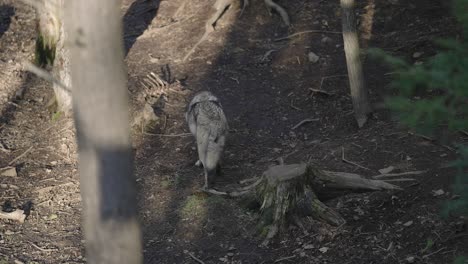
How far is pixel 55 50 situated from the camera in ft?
41.0

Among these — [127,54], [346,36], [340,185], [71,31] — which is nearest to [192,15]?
[127,54]

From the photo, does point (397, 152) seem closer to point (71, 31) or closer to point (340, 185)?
point (340, 185)

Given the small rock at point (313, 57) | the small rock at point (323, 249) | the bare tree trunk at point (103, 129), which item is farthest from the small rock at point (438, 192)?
the small rock at point (313, 57)

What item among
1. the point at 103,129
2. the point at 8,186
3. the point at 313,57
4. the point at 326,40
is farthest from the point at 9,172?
the point at 103,129

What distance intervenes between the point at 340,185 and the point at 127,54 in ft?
20.1

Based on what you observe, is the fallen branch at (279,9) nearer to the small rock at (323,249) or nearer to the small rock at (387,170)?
the small rock at (387,170)

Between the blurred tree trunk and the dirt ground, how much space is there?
37 cm

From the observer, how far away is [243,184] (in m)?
8.96

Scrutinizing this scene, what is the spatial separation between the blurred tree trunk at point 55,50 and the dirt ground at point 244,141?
0.37 meters

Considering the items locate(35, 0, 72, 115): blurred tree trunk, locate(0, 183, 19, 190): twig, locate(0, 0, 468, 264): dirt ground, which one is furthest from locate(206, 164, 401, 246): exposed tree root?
locate(35, 0, 72, 115): blurred tree trunk

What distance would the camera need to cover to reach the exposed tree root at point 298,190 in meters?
7.84

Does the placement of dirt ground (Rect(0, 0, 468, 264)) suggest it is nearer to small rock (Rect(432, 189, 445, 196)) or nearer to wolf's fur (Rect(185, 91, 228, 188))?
small rock (Rect(432, 189, 445, 196))

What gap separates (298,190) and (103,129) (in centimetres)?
416

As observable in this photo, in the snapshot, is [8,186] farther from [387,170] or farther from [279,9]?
[279,9]
